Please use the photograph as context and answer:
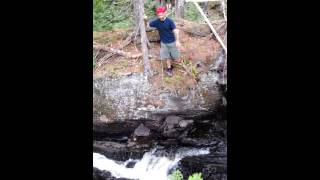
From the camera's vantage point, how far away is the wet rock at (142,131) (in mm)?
8055

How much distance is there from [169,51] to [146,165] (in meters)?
1.48

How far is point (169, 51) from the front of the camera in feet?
26.6

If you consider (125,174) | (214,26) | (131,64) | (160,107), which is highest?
(214,26)

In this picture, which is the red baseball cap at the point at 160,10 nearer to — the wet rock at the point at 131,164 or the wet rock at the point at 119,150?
the wet rock at the point at 119,150

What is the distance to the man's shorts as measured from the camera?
808 centimetres

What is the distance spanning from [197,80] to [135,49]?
0.89m

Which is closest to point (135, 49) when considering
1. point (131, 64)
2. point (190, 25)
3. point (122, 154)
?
point (131, 64)

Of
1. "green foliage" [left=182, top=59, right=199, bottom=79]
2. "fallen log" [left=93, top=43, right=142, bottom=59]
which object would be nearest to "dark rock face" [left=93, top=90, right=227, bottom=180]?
"green foliage" [left=182, top=59, right=199, bottom=79]

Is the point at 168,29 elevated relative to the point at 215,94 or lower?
elevated

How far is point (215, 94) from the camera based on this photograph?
810 centimetres

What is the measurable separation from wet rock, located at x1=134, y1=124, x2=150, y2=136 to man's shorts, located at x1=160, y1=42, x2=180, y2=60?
93 cm

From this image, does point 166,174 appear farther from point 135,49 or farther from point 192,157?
point 135,49

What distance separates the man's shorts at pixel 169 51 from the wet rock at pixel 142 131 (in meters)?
0.93

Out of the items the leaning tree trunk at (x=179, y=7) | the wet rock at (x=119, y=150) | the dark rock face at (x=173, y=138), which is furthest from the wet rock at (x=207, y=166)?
the leaning tree trunk at (x=179, y=7)
